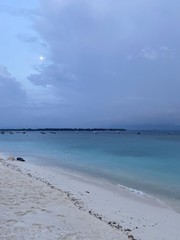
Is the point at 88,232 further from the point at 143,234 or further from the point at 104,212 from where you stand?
the point at 104,212

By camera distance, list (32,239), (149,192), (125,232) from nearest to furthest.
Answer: (32,239), (125,232), (149,192)

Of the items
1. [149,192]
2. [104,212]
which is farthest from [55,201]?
[149,192]

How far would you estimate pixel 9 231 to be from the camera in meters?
8.25

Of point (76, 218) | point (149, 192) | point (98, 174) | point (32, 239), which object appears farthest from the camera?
point (98, 174)

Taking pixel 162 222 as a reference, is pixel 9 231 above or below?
above

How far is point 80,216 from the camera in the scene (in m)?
10.7

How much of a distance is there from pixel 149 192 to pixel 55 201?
7950 mm

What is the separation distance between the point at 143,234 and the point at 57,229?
2660 mm

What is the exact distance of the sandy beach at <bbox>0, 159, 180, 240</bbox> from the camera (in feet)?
28.6

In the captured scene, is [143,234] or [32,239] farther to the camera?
[143,234]

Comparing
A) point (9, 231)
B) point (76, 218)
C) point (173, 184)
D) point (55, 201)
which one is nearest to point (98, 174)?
point (173, 184)

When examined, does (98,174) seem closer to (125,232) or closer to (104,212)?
(104,212)

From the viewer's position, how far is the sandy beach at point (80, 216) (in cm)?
873

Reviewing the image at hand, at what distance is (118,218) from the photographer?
1144 cm
